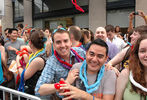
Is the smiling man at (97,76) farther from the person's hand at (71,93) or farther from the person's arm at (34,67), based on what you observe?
the person's arm at (34,67)

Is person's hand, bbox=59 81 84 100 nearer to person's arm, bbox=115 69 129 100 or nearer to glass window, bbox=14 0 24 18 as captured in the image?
person's arm, bbox=115 69 129 100

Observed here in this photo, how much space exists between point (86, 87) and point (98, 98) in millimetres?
164

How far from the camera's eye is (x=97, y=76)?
1522 mm

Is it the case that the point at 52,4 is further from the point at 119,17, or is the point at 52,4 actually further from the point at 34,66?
the point at 34,66

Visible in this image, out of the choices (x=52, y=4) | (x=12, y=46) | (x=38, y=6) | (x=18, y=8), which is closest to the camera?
(x=12, y=46)

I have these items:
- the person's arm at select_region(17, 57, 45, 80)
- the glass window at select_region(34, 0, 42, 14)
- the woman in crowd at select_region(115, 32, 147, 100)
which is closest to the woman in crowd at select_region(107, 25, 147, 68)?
the woman in crowd at select_region(115, 32, 147, 100)

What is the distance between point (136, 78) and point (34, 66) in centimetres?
136

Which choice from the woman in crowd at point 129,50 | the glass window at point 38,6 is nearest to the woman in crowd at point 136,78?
the woman in crowd at point 129,50

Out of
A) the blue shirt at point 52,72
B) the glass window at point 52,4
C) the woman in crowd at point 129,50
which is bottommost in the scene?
the blue shirt at point 52,72

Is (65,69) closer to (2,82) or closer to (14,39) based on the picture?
(2,82)

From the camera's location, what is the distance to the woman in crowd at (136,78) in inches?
55.5

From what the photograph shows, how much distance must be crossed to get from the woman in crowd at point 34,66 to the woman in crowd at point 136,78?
1.17 m

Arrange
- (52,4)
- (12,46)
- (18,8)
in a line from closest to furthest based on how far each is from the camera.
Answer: (12,46), (52,4), (18,8)

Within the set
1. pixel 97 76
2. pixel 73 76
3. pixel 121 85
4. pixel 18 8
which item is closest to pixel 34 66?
pixel 73 76
